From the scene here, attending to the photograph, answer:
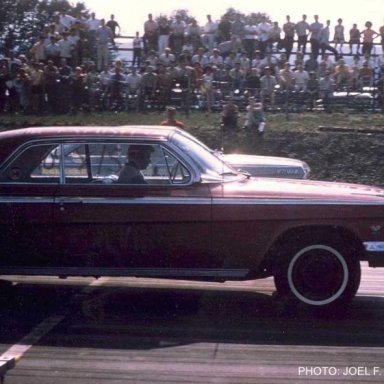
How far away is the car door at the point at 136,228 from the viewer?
805 cm

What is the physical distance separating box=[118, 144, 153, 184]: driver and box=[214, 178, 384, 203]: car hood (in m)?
0.70

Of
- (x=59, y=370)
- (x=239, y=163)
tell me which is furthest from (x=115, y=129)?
(x=239, y=163)

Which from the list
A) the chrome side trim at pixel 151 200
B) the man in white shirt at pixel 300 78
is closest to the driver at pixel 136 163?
the chrome side trim at pixel 151 200

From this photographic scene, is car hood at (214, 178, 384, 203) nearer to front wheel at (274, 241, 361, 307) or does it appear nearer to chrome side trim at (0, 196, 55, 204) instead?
front wheel at (274, 241, 361, 307)

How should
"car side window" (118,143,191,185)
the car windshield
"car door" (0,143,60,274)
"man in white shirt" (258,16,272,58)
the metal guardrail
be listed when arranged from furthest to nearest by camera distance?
"man in white shirt" (258,16,272,58) < the car windshield < "car side window" (118,143,191,185) < "car door" (0,143,60,274) < the metal guardrail

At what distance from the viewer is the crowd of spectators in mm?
22938

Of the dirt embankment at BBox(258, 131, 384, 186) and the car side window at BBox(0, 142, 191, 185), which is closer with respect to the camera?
the car side window at BBox(0, 142, 191, 185)

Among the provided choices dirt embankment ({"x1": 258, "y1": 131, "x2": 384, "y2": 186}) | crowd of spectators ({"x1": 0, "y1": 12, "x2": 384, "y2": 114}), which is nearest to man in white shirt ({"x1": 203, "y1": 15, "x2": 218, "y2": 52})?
crowd of spectators ({"x1": 0, "y1": 12, "x2": 384, "y2": 114})

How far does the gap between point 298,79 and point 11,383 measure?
1819 cm

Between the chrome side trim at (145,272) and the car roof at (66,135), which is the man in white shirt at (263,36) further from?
the chrome side trim at (145,272)

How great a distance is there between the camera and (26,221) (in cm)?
815

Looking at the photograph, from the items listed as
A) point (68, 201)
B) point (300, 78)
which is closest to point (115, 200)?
point (68, 201)

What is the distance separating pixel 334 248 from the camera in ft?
26.9

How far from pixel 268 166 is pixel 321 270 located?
4.59 meters
